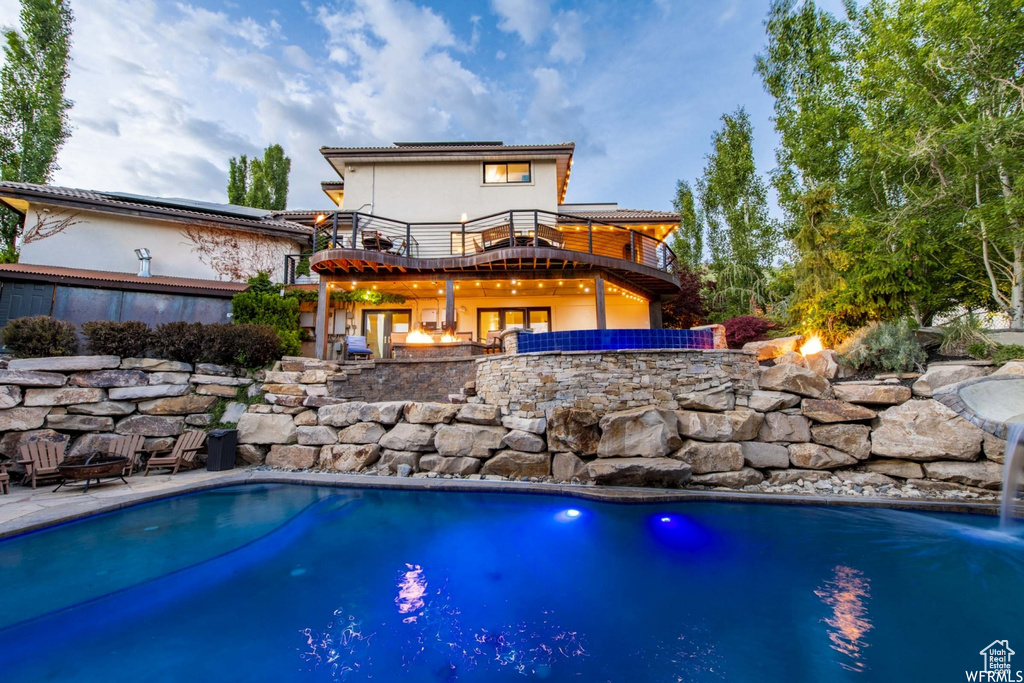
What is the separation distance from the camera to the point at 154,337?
770 cm

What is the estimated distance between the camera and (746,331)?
12.5 m

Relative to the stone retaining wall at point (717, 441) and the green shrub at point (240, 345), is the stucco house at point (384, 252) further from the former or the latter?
the stone retaining wall at point (717, 441)

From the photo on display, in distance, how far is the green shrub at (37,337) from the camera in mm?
6887

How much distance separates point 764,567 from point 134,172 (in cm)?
3846

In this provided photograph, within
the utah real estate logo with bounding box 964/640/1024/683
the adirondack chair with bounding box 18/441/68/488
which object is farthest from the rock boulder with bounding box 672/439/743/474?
the adirondack chair with bounding box 18/441/68/488

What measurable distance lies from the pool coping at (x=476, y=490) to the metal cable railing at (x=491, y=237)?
6.92 meters

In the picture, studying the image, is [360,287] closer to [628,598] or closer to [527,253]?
[527,253]

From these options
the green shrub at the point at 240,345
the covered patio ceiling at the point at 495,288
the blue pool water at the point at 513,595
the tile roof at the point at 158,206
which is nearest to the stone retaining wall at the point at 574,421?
the green shrub at the point at 240,345

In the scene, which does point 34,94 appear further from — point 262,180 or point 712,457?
point 712,457

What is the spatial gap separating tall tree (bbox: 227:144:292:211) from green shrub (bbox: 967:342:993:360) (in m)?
31.7

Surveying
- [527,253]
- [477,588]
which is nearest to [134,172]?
[527,253]

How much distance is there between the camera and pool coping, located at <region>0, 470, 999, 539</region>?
4824 millimetres

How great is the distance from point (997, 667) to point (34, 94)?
98.0ft

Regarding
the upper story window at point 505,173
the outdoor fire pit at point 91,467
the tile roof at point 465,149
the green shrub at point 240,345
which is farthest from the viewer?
the upper story window at point 505,173
